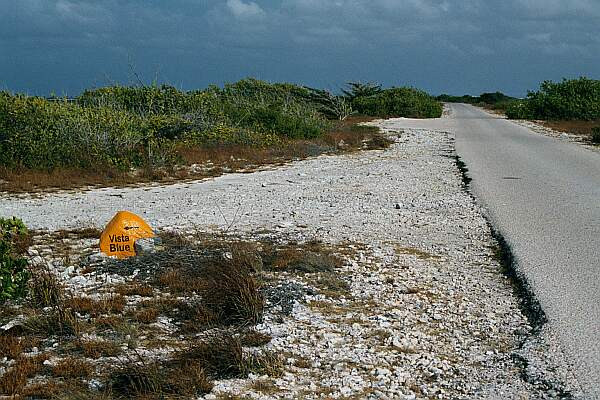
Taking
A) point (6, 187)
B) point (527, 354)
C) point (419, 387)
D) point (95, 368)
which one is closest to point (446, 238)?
point (527, 354)

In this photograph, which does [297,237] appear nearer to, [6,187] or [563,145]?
[6,187]

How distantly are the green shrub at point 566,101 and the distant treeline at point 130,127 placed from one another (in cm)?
1866

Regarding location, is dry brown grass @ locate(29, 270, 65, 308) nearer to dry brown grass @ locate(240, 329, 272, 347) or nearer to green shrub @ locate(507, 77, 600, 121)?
dry brown grass @ locate(240, 329, 272, 347)

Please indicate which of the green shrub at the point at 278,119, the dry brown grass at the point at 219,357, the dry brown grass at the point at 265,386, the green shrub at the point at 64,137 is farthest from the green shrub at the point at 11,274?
the green shrub at the point at 278,119

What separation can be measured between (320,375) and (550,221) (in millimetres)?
5836

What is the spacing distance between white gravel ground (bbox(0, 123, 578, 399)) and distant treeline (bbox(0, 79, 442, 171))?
2.53 metres

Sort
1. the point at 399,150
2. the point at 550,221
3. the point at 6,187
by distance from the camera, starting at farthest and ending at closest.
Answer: the point at 399,150 < the point at 6,187 < the point at 550,221

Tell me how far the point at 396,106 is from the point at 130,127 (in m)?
28.9

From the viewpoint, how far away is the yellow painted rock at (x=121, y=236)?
738cm

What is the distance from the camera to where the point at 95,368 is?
454 cm

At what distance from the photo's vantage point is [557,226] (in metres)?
8.84

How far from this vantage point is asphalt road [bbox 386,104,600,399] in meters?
5.18

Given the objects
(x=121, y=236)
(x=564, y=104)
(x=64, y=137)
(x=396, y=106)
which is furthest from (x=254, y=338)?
(x=396, y=106)

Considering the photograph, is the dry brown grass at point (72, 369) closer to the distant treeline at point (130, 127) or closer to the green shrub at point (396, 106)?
the distant treeline at point (130, 127)
